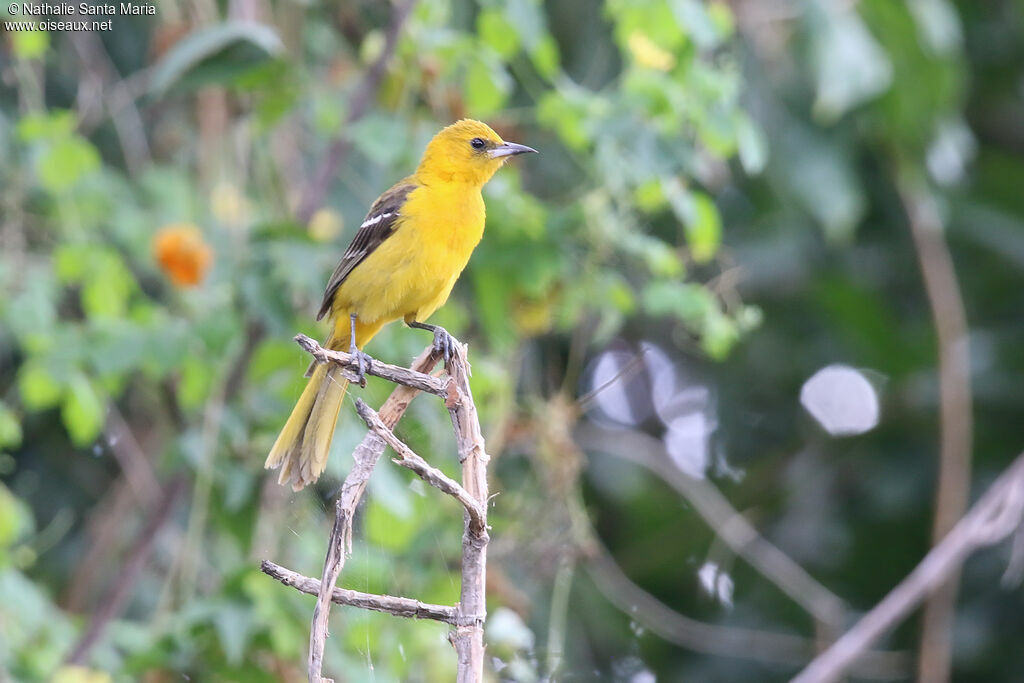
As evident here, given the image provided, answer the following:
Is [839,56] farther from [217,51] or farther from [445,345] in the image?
[445,345]

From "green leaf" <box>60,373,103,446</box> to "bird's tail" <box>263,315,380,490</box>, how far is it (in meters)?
1.49

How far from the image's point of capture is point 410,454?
6.15 ft

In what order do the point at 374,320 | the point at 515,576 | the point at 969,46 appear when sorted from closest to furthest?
the point at 374,320 < the point at 515,576 < the point at 969,46

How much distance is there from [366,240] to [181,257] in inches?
33.0

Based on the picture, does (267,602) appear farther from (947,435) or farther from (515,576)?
(947,435)

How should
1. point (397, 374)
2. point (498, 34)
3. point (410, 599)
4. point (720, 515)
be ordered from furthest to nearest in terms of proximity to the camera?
point (720, 515) < point (498, 34) < point (397, 374) < point (410, 599)

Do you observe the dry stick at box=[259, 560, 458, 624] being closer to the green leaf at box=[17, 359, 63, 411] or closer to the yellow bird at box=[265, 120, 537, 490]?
the yellow bird at box=[265, 120, 537, 490]

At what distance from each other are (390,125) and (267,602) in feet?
5.24

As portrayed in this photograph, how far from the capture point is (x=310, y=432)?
112 inches

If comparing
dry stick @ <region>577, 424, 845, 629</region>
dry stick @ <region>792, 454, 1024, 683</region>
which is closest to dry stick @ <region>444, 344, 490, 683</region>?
dry stick @ <region>792, 454, 1024, 683</region>

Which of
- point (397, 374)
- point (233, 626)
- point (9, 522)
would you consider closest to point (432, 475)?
point (397, 374)

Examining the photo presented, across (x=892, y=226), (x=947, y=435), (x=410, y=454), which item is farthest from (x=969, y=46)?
(x=410, y=454)

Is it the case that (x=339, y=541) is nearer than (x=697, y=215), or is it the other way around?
(x=339, y=541)

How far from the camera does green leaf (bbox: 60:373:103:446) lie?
436 centimetres
